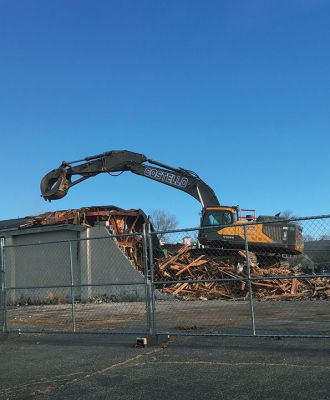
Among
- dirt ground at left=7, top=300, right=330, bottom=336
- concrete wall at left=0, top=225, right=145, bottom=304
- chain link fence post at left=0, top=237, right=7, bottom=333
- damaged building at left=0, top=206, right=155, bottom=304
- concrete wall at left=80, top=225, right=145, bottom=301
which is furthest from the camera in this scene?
damaged building at left=0, top=206, right=155, bottom=304

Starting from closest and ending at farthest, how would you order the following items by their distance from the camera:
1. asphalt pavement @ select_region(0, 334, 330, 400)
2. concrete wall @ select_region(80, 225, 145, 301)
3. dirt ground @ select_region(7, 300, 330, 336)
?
asphalt pavement @ select_region(0, 334, 330, 400), dirt ground @ select_region(7, 300, 330, 336), concrete wall @ select_region(80, 225, 145, 301)

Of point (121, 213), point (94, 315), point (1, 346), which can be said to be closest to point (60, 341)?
point (1, 346)

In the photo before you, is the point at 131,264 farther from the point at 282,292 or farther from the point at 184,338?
the point at 184,338

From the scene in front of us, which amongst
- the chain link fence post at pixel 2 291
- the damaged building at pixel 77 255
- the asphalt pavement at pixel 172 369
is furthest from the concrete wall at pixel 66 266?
the asphalt pavement at pixel 172 369

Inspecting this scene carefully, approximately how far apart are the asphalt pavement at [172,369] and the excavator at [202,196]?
1613 centimetres

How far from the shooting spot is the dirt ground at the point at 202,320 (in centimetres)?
1133

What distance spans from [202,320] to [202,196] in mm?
14721

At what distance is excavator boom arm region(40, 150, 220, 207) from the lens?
28094mm

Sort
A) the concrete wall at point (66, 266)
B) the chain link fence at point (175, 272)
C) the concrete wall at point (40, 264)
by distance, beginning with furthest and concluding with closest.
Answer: the concrete wall at point (40, 264) < the concrete wall at point (66, 266) < the chain link fence at point (175, 272)

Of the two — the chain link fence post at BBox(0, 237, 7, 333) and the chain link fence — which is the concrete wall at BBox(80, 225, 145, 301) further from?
the chain link fence post at BBox(0, 237, 7, 333)

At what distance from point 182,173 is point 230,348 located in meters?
20.1

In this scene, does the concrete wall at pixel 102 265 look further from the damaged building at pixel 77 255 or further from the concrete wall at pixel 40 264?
the concrete wall at pixel 40 264

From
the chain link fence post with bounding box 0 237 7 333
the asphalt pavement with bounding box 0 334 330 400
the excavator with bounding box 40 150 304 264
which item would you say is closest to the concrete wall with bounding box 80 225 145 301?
the excavator with bounding box 40 150 304 264

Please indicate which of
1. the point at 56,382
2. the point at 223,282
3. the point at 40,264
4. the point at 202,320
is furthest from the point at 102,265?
the point at 56,382
